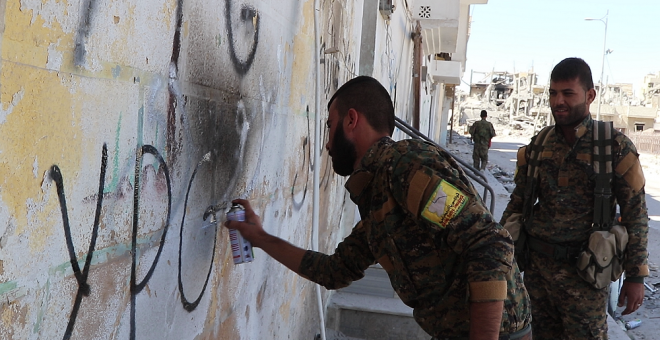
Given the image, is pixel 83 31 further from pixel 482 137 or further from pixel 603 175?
pixel 482 137

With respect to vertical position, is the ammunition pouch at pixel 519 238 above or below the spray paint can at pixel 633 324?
above

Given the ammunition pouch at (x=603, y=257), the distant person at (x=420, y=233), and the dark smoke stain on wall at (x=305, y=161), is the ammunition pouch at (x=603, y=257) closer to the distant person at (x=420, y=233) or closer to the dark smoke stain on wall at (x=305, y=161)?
the distant person at (x=420, y=233)

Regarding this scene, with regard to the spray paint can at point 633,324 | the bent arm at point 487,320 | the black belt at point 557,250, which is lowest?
the spray paint can at point 633,324

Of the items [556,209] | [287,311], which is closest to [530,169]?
[556,209]

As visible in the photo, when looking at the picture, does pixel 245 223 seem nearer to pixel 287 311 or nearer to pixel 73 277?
pixel 73 277

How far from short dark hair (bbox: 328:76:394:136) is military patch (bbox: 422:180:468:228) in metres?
0.35

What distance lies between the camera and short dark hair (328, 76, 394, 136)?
1.87 metres

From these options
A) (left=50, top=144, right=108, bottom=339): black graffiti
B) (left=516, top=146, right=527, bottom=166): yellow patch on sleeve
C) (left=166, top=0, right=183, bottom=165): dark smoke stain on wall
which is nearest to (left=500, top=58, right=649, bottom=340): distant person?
(left=516, top=146, right=527, bottom=166): yellow patch on sleeve

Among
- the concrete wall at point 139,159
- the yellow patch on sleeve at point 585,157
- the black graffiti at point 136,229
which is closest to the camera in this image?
the concrete wall at point 139,159

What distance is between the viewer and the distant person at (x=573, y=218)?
287 centimetres

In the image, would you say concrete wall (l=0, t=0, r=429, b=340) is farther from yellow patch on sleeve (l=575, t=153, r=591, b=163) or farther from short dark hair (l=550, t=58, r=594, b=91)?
yellow patch on sleeve (l=575, t=153, r=591, b=163)

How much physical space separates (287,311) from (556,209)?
4.92 ft

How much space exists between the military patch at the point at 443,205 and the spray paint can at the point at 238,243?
0.64 m

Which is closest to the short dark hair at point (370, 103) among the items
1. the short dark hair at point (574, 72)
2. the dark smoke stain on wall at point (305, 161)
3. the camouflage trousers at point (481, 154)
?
the dark smoke stain on wall at point (305, 161)
